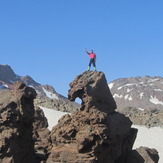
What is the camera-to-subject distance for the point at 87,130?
1252cm

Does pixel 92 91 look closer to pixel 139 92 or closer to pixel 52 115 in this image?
pixel 52 115

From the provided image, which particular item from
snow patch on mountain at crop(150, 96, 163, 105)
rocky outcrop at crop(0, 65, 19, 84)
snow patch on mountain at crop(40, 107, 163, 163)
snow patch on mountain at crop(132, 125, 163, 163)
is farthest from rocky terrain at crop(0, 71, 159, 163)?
rocky outcrop at crop(0, 65, 19, 84)

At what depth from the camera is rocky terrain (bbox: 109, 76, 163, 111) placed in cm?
11974

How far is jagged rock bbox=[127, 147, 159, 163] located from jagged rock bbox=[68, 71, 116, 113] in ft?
6.54

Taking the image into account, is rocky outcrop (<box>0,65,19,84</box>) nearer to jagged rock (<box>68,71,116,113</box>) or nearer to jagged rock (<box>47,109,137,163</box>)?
jagged rock (<box>68,71,116,113</box>)

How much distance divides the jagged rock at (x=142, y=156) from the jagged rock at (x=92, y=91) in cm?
199

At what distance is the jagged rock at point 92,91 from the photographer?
14.7 meters

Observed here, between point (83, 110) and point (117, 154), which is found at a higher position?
point (83, 110)

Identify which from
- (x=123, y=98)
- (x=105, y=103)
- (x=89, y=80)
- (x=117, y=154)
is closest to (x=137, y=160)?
(x=117, y=154)

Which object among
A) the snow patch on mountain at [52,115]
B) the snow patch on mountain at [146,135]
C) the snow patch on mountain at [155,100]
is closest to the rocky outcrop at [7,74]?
the snow patch on mountain at [155,100]

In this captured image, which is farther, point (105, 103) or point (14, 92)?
point (105, 103)

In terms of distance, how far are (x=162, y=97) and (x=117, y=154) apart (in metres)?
116

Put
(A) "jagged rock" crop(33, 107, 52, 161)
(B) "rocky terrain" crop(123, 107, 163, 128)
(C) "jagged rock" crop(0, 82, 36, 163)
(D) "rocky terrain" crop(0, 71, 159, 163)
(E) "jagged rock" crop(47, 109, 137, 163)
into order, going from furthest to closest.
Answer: (B) "rocky terrain" crop(123, 107, 163, 128) < (A) "jagged rock" crop(33, 107, 52, 161) < (C) "jagged rock" crop(0, 82, 36, 163) < (D) "rocky terrain" crop(0, 71, 159, 163) < (E) "jagged rock" crop(47, 109, 137, 163)

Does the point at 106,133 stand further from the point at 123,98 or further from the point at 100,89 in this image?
the point at 123,98
